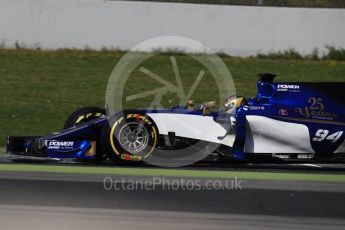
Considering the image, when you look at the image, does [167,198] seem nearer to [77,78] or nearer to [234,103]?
[234,103]

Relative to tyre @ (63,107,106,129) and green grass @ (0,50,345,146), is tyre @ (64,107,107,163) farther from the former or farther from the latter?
green grass @ (0,50,345,146)

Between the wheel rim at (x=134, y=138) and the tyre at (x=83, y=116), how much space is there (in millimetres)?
972

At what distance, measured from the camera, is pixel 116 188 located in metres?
7.29

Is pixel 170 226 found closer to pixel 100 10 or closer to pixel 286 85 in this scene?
pixel 286 85

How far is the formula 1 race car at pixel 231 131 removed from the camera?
8797 millimetres

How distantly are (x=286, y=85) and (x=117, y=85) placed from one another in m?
5.82

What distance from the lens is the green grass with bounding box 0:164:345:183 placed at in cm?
835

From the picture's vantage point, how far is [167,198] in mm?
6879

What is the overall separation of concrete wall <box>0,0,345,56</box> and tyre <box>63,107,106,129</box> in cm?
553

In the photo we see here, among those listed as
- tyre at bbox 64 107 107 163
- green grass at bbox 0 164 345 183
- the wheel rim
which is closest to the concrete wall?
tyre at bbox 64 107 107 163

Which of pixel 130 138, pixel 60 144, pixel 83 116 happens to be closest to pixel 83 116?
pixel 83 116

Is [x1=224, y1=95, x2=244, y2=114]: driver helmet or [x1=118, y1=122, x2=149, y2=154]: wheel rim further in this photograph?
[x1=224, y1=95, x2=244, y2=114]: driver helmet

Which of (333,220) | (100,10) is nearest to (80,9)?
(100,10)

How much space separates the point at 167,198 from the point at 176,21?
850cm
